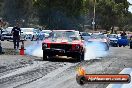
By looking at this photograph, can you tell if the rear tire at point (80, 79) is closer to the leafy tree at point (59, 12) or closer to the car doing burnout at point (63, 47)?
the car doing burnout at point (63, 47)

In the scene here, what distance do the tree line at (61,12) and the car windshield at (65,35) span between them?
45733 mm

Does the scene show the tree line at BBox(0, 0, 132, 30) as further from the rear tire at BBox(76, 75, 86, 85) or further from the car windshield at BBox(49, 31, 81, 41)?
the rear tire at BBox(76, 75, 86, 85)

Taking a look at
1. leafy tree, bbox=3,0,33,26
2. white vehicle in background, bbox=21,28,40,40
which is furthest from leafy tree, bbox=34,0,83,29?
white vehicle in background, bbox=21,28,40,40

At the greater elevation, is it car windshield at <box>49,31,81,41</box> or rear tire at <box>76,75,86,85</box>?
rear tire at <box>76,75,86,85</box>

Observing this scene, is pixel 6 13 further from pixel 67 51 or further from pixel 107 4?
pixel 67 51

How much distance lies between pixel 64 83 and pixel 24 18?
77.9 m

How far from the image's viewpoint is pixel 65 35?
2042 cm

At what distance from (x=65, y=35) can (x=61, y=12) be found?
152ft

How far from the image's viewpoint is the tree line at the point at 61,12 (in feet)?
222

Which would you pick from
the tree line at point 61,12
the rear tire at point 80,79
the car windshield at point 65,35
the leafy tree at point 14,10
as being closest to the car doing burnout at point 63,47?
the car windshield at point 65,35

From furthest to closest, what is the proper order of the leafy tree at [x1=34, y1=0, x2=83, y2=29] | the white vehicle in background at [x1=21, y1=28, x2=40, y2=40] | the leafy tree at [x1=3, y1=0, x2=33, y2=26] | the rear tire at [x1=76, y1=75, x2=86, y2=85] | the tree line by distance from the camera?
the leafy tree at [x1=3, y1=0, x2=33, y2=26] → the tree line → the leafy tree at [x1=34, y1=0, x2=83, y2=29] → the white vehicle in background at [x1=21, y1=28, x2=40, y2=40] → the rear tire at [x1=76, y1=75, x2=86, y2=85]

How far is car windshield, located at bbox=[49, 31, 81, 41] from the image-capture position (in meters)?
20.0

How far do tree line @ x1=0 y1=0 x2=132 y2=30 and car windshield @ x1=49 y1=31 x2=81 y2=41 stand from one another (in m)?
45.7

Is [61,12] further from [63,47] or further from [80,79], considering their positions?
[80,79]
